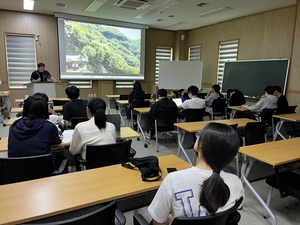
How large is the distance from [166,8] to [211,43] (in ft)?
9.05

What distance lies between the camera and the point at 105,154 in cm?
200

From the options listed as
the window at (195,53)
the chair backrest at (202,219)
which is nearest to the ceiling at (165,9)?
the window at (195,53)

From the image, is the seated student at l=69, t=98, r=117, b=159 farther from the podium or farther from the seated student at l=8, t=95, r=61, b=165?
the podium

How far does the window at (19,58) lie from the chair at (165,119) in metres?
5.82

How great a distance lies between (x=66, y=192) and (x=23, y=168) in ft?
1.96

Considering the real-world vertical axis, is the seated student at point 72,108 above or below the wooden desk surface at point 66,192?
above

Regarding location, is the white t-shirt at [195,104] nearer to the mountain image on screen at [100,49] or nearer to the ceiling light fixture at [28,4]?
the mountain image on screen at [100,49]

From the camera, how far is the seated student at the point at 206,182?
94 cm

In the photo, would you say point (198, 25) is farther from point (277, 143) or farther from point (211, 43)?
point (277, 143)

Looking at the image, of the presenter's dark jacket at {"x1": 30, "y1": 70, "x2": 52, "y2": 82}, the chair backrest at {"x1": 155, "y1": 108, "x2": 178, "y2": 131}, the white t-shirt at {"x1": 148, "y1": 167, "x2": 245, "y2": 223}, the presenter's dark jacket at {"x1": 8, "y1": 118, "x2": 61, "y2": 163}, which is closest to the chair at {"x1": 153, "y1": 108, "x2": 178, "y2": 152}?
the chair backrest at {"x1": 155, "y1": 108, "x2": 178, "y2": 131}

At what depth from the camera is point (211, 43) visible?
8484 millimetres

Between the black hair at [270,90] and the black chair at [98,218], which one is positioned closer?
the black chair at [98,218]

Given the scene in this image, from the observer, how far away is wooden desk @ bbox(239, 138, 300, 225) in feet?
6.20

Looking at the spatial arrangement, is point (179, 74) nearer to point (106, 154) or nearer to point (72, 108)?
point (72, 108)
